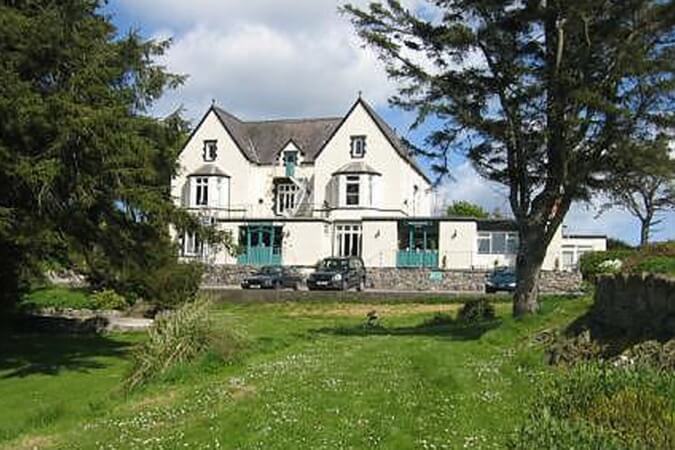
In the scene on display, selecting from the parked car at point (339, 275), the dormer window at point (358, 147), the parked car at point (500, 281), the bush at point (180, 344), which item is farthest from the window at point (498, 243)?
the bush at point (180, 344)

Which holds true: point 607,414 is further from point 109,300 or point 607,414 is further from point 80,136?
point 109,300

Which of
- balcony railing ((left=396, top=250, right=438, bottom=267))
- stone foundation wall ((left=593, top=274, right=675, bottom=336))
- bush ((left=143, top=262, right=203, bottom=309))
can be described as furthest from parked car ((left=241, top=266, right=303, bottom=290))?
stone foundation wall ((left=593, top=274, right=675, bottom=336))

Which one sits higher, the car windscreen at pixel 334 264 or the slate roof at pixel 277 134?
the slate roof at pixel 277 134

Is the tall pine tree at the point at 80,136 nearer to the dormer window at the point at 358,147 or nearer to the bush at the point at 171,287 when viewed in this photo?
the bush at the point at 171,287

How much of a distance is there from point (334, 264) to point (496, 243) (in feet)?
42.2

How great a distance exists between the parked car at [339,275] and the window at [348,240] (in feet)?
30.1

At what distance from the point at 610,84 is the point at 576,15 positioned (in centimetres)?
171

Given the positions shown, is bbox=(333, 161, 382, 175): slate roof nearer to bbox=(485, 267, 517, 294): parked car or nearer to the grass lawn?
bbox=(485, 267, 517, 294): parked car

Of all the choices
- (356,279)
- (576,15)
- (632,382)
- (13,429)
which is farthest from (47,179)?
(356,279)

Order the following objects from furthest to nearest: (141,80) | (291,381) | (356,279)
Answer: (356,279), (141,80), (291,381)

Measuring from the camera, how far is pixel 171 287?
36.7 m

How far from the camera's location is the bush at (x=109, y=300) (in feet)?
121

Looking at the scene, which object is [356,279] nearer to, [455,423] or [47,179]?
[47,179]

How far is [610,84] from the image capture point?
830 inches
